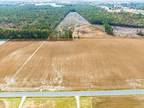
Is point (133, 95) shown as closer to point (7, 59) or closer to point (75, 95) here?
point (75, 95)

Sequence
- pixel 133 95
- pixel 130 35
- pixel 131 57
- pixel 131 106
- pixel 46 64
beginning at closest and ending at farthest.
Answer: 1. pixel 131 106
2. pixel 133 95
3. pixel 46 64
4. pixel 131 57
5. pixel 130 35

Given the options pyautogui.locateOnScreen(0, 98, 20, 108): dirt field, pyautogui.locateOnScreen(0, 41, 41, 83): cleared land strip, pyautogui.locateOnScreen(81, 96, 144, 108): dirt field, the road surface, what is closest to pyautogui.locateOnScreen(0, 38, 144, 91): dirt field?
pyautogui.locateOnScreen(0, 41, 41, 83): cleared land strip

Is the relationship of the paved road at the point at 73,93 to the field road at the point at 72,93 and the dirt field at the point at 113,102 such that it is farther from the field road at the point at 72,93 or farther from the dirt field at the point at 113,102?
the dirt field at the point at 113,102

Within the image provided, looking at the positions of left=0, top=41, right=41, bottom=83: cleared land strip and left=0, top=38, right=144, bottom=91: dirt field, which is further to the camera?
left=0, top=41, right=41, bottom=83: cleared land strip

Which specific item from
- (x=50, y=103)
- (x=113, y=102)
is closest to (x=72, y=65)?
(x=50, y=103)

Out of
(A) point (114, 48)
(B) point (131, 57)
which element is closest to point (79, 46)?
(A) point (114, 48)

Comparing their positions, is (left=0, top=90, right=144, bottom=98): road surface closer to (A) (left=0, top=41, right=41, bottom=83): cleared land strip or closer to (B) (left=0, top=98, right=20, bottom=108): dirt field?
(B) (left=0, top=98, right=20, bottom=108): dirt field

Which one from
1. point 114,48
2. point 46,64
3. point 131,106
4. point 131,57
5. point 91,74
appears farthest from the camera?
point 114,48
